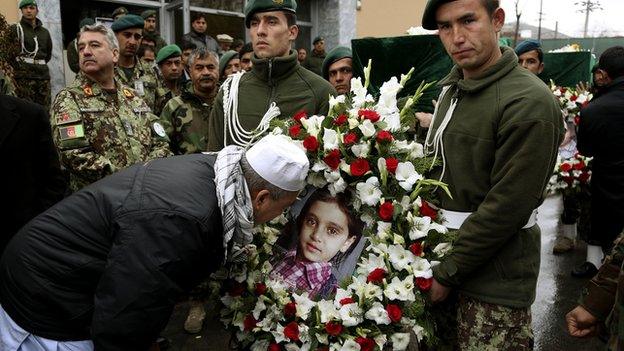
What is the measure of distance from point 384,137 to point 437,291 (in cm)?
66

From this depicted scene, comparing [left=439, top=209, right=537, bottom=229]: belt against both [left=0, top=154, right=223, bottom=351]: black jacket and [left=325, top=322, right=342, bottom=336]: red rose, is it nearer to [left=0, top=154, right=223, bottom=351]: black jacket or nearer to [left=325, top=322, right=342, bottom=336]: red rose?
[left=325, top=322, right=342, bottom=336]: red rose

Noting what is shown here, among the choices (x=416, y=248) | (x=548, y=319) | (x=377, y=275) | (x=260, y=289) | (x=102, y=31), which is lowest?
(x=548, y=319)

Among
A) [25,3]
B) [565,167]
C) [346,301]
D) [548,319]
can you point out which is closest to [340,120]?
[346,301]

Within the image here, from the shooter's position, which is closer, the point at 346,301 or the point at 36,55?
the point at 346,301

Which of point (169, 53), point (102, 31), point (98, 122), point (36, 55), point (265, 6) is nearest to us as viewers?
point (265, 6)

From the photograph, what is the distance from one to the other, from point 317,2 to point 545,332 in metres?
9.45

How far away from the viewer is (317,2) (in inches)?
469

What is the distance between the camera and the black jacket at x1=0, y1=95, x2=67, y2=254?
2.70 meters

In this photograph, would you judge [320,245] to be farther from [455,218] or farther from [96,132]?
[96,132]

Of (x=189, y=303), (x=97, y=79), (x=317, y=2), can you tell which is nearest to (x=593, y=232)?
(x=189, y=303)

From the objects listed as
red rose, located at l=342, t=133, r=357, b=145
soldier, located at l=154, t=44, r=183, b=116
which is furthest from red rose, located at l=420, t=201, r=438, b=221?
soldier, located at l=154, t=44, r=183, b=116

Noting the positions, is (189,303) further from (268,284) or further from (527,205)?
(527,205)

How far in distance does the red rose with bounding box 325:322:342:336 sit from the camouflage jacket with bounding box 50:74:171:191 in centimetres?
203

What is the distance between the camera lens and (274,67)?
10.3 feet
